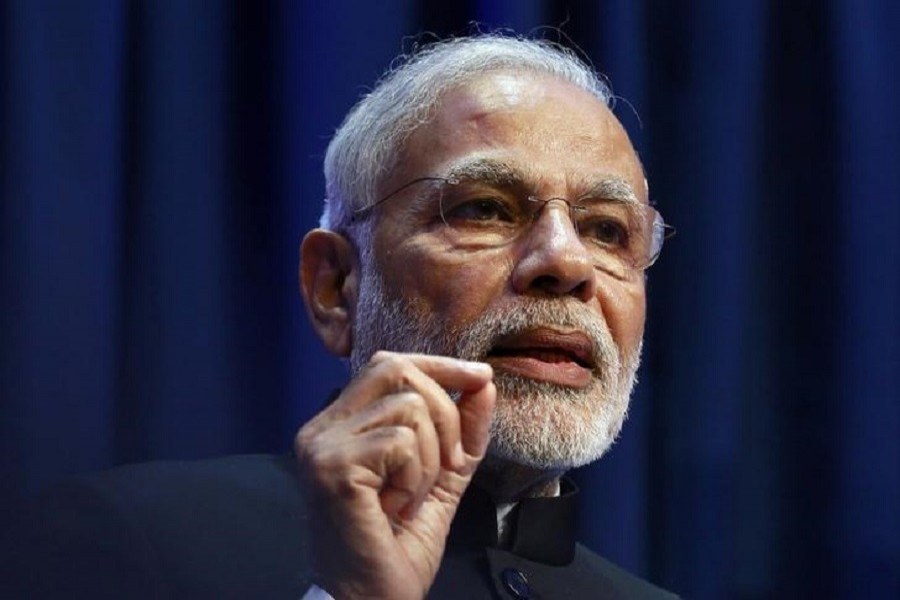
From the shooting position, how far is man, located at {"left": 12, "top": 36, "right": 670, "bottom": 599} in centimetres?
132

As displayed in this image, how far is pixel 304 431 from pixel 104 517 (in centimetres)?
33

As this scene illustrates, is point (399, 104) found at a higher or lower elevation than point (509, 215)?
higher

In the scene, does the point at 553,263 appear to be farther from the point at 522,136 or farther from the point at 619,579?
the point at 619,579

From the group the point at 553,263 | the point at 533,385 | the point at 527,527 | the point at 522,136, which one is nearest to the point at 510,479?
the point at 527,527

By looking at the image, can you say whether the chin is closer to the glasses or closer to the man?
the man

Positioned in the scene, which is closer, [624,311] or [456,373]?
[456,373]

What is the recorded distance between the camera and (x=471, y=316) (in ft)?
4.57

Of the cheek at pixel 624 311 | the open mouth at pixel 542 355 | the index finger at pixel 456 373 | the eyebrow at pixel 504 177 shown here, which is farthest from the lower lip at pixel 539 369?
the index finger at pixel 456 373

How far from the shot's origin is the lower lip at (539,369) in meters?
1.36

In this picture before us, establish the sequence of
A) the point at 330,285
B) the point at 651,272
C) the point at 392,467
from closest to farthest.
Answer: the point at 392,467 → the point at 330,285 → the point at 651,272

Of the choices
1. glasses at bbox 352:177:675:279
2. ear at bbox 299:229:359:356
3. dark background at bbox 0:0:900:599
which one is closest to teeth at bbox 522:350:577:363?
glasses at bbox 352:177:675:279

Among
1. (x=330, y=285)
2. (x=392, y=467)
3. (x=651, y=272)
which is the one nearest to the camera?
(x=392, y=467)

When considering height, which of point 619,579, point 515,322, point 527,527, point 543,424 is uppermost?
point 515,322

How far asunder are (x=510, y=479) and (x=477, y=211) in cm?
31
